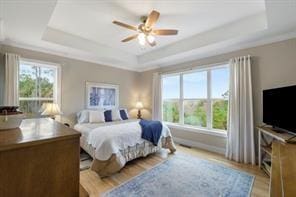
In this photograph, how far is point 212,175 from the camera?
8.54ft

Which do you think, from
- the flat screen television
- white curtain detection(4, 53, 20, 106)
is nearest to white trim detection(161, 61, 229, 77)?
the flat screen television

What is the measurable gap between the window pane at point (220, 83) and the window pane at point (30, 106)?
4185mm

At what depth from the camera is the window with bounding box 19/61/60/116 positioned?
3.45m

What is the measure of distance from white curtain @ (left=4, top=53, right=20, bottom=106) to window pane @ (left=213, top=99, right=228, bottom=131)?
14.4ft

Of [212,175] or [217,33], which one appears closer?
[212,175]

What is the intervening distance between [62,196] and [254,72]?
371 cm

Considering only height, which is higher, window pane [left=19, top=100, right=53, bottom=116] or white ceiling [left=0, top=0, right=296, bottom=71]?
white ceiling [left=0, top=0, right=296, bottom=71]

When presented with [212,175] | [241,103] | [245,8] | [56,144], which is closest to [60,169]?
[56,144]

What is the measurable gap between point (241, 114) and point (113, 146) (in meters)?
2.62

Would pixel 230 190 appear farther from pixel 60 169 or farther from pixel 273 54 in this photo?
pixel 273 54

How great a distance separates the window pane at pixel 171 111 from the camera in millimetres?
4801

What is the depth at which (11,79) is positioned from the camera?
3.07 metres

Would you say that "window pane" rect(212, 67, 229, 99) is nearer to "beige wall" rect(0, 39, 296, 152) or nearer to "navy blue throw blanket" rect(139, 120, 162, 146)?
"beige wall" rect(0, 39, 296, 152)

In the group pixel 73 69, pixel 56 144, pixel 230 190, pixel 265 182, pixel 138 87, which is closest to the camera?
pixel 56 144
